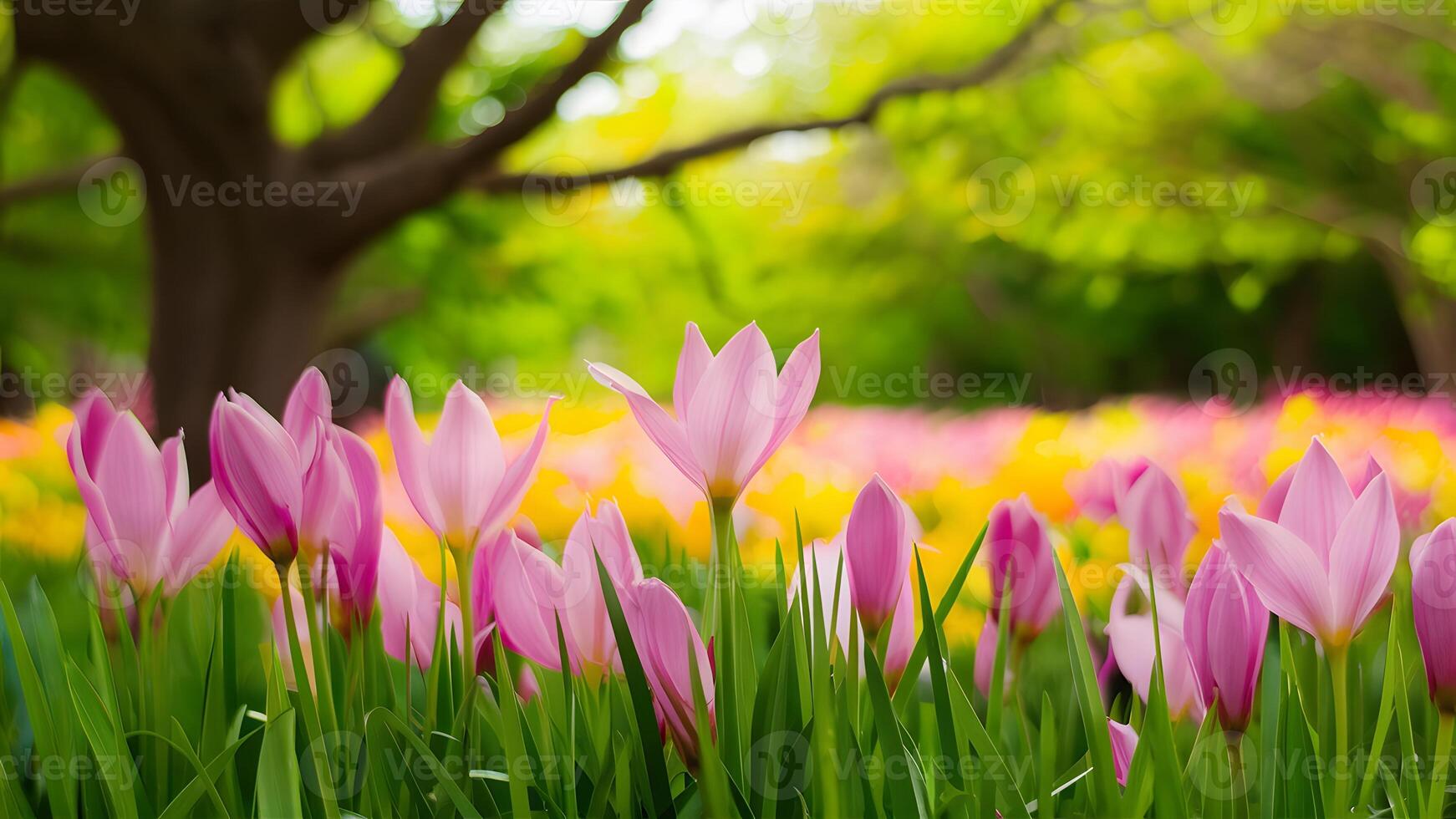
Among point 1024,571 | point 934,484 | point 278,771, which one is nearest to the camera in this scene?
point 278,771

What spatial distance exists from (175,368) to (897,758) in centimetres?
583

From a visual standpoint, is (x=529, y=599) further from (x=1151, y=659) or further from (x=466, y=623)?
(x=1151, y=659)

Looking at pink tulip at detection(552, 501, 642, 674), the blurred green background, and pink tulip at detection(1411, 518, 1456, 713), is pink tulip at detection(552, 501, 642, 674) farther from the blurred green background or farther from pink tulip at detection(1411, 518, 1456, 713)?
the blurred green background

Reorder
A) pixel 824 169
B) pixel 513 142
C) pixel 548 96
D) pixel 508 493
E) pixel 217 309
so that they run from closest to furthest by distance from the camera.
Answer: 1. pixel 508 493
2. pixel 548 96
3. pixel 513 142
4. pixel 217 309
5. pixel 824 169

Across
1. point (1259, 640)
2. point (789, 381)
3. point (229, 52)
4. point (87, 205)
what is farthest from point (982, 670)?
point (87, 205)

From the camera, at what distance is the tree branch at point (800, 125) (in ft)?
17.0

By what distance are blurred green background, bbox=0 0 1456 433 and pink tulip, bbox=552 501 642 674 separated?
4132 millimetres

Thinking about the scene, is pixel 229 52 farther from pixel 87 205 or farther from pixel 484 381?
pixel 484 381

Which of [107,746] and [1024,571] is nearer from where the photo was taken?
[107,746]

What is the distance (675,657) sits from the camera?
77 centimetres

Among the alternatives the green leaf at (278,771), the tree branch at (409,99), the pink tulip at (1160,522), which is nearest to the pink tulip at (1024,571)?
the pink tulip at (1160,522)

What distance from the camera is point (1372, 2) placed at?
704 cm

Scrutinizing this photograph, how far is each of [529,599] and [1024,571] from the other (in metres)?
0.49

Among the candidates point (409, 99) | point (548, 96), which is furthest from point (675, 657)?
point (409, 99)
